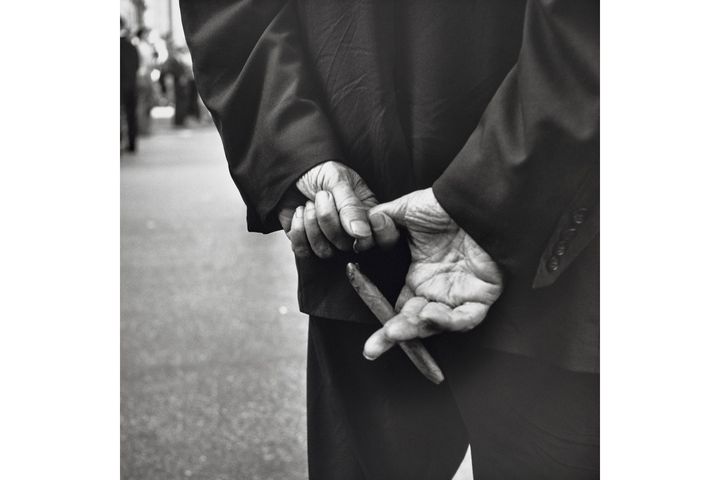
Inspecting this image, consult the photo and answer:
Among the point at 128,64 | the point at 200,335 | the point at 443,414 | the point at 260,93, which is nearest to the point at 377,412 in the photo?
the point at 443,414

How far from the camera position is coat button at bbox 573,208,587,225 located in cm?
102

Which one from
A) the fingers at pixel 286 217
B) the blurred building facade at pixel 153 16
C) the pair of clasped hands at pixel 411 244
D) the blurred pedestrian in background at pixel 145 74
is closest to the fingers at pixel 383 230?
the pair of clasped hands at pixel 411 244

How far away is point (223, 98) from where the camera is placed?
3.70ft

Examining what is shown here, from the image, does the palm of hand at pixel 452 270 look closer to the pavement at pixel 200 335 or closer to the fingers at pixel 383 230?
the fingers at pixel 383 230

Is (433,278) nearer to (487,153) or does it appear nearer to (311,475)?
(487,153)

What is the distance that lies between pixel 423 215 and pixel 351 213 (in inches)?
3.1

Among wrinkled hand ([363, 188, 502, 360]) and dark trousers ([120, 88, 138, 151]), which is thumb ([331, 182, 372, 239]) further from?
dark trousers ([120, 88, 138, 151])

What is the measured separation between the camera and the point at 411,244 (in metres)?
1.08

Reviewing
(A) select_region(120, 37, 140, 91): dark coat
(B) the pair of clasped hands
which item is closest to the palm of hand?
(B) the pair of clasped hands

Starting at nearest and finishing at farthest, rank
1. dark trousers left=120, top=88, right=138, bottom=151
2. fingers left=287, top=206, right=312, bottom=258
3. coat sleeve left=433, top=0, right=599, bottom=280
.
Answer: coat sleeve left=433, top=0, right=599, bottom=280
fingers left=287, top=206, right=312, bottom=258
dark trousers left=120, top=88, right=138, bottom=151

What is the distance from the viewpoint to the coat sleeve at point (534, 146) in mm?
965

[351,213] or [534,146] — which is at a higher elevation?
[534,146]

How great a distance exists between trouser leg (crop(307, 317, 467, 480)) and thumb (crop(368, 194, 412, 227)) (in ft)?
0.54

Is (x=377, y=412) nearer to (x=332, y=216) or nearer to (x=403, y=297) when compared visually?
(x=403, y=297)
